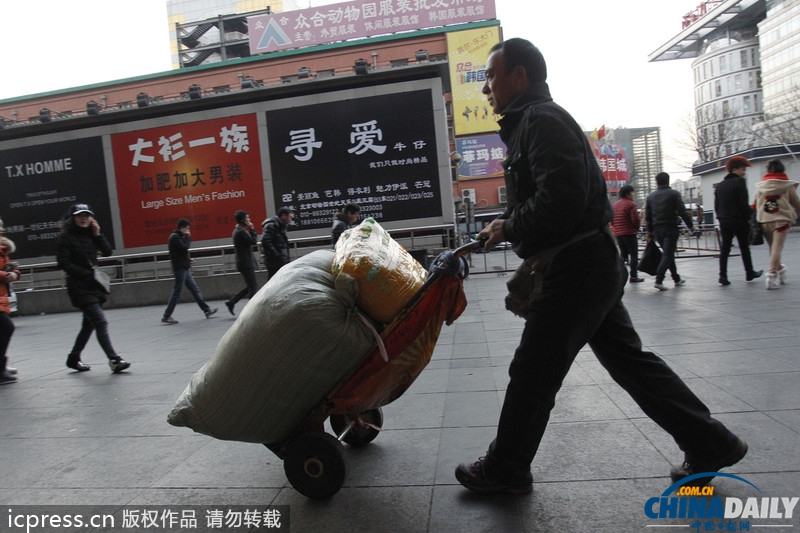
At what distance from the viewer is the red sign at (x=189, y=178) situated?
14398 millimetres

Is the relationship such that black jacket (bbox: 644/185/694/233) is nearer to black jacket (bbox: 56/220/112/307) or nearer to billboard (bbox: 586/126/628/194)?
black jacket (bbox: 56/220/112/307)

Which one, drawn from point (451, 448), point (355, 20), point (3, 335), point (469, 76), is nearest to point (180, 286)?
point (3, 335)

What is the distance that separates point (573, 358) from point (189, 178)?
14.2 meters

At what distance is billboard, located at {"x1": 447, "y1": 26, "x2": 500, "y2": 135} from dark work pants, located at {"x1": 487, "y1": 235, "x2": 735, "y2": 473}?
38.5 meters

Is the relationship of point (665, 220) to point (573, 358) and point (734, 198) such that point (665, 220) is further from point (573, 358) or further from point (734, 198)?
point (573, 358)

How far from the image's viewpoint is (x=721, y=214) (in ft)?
26.9

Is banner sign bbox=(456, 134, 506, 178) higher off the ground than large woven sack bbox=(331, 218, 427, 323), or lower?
higher

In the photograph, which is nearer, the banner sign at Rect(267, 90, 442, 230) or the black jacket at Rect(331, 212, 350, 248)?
the black jacket at Rect(331, 212, 350, 248)

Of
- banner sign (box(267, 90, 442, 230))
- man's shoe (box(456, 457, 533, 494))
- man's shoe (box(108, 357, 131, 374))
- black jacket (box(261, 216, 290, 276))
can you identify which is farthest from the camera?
banner sign (box(267, 90, 442, 230))

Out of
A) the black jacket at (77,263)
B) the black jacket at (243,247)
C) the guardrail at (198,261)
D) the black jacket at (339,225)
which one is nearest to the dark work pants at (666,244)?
the black jacket at (339,225)

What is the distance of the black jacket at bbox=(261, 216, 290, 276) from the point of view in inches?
348

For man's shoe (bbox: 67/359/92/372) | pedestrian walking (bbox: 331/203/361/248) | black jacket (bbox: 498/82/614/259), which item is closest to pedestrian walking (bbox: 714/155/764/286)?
pedestrian walking (bbox: 331/203/361/248)

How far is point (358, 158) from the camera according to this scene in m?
13.9

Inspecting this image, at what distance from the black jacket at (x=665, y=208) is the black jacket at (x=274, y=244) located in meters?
5.85
